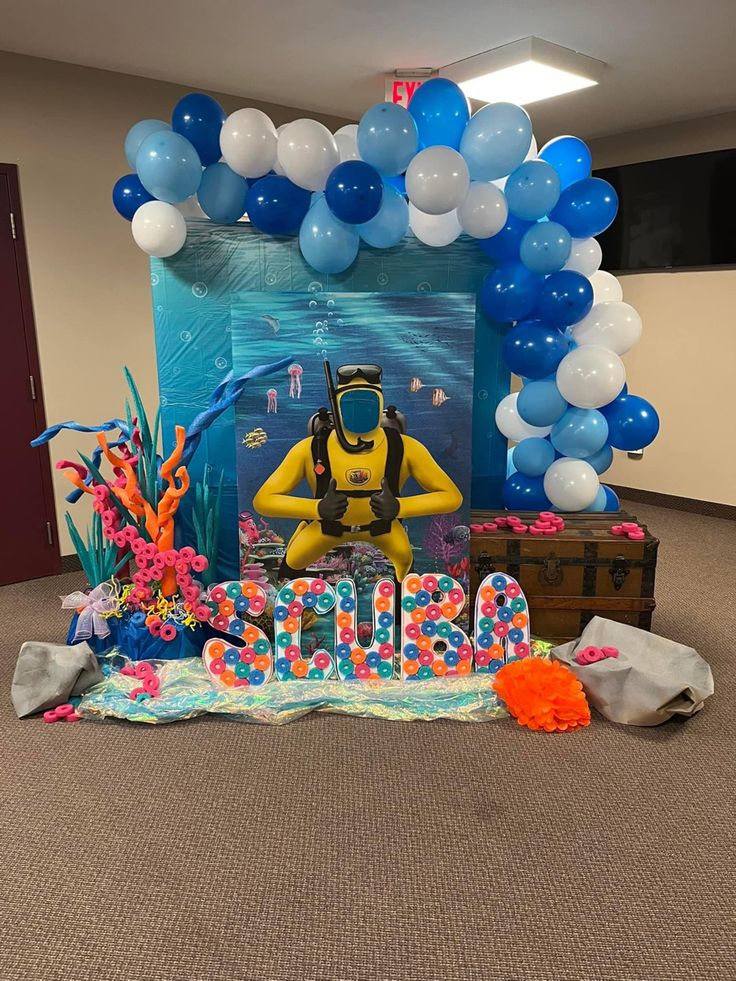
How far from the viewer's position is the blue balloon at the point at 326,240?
107 inches

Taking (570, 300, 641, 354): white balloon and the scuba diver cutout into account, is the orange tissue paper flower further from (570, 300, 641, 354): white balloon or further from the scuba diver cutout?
(570, 300, 641, 354): white balloon

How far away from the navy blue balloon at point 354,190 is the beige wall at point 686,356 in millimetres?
3227

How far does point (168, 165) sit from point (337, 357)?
2.88 feet

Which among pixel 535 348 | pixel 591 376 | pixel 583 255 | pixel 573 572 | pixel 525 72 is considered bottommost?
pixel 573 572

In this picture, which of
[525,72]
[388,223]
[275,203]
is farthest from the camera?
[525,72]

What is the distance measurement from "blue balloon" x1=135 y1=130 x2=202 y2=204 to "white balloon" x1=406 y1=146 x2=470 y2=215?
2.54ft

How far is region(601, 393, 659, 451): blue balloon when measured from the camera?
10.0 feet

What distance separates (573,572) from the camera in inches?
116

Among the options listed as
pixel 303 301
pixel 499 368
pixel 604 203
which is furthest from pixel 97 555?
pixel 604 203

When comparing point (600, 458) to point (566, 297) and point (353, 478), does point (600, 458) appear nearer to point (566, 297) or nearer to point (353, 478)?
point (566, 297)

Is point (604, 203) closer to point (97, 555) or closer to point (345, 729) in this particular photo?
point (345, 729)

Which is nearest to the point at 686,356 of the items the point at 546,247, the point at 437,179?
the point at 546,247

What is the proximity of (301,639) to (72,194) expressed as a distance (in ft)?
8.51

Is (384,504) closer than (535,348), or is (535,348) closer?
(384,504)
